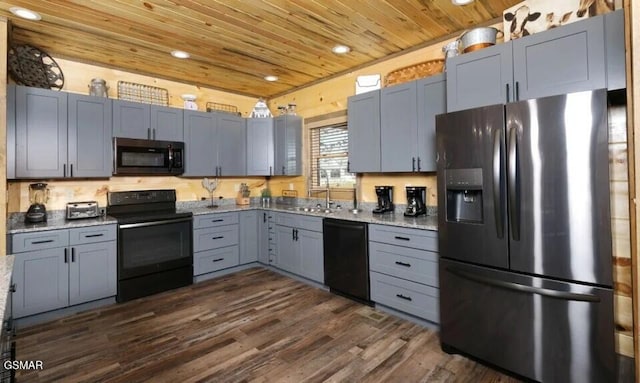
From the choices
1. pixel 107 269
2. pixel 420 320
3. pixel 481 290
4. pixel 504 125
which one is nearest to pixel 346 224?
pixel 420 320

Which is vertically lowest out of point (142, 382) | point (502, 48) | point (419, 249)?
point (142, 382)

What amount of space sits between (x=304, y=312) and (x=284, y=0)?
2763mm

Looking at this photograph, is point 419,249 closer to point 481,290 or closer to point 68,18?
point 481,290

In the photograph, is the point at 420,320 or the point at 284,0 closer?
the point at 284,0

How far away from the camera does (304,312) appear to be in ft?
10.0

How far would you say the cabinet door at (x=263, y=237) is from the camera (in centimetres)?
444

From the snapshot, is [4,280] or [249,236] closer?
[4,280]

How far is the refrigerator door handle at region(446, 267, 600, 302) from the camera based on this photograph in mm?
1721

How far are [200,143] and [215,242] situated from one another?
1.37 metres

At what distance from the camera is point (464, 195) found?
226 cm

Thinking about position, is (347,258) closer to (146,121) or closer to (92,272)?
(92,272)

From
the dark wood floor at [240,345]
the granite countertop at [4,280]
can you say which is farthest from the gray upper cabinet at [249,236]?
the granite countertop at [4,280]

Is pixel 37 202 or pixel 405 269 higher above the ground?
pixel 37 202

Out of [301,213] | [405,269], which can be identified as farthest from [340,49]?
[405,269]
